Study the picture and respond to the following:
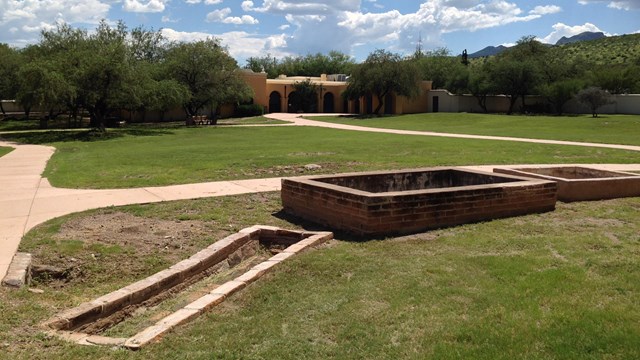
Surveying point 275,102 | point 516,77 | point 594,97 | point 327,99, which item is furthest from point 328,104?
point 594,97

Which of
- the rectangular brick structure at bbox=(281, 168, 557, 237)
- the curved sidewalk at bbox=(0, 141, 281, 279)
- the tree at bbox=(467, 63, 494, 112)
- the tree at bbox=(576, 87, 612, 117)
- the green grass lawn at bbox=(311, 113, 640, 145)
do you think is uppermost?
the tree at bbox=(467, 63, 494, 112)

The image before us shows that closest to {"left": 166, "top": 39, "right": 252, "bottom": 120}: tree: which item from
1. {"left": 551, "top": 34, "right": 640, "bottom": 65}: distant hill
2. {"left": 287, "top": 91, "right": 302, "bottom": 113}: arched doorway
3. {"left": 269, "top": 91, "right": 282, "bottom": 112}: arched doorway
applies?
{"left": 269, "top": 91, "right": 282, "bottom": 112}: arched doorway

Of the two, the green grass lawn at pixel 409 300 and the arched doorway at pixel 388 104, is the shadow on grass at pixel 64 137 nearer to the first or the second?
the green grass lawn at pixel 409 300

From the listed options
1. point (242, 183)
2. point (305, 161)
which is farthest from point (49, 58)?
point (242, 183)

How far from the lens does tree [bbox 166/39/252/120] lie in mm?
41062

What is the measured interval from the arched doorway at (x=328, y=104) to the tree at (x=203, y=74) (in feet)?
71.0

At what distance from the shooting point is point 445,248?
21.1 feet

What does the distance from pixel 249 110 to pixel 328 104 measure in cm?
1273

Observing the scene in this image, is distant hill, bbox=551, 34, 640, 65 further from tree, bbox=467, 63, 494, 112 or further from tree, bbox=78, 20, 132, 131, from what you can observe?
tree, bbox=78, 20, 132, 131

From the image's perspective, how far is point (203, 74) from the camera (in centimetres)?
4138

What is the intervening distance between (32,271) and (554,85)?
49338 millimetres

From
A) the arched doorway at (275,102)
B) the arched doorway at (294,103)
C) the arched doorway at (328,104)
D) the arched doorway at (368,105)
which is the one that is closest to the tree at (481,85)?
the arched doorway at (368,105)

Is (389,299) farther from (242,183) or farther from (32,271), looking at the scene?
(242,183)

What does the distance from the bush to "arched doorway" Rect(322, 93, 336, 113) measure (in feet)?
35.4
